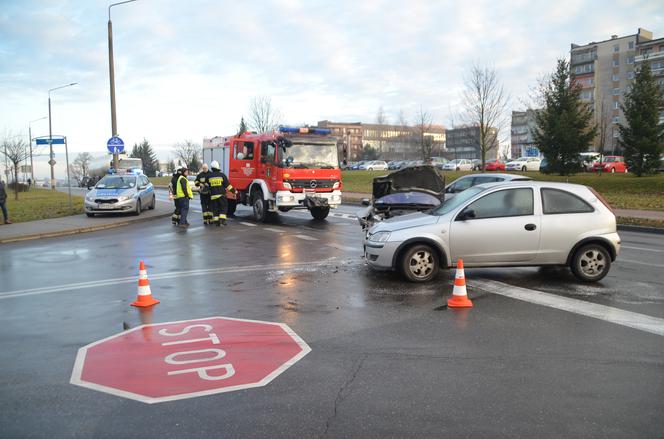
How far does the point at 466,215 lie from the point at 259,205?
10491 millimetres

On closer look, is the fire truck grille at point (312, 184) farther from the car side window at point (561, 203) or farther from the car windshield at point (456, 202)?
the car side window at point (561, 203)

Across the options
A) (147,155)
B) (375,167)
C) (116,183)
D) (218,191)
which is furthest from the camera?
(147,155)

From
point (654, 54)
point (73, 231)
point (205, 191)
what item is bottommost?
point (73, 231)

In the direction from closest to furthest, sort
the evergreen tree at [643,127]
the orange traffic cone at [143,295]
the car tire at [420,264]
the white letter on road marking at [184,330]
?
the white letter on road marking at [184,330]
the orange traffic cone at [143,295]
the car tire at [420,264]
the evergreen tree at [643,127]

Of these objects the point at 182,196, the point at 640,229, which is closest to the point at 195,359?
the point at 182,196

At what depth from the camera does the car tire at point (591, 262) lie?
Answer: 7.97 meters

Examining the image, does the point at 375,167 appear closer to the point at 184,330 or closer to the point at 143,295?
the point at 143,295

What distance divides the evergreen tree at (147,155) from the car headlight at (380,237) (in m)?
116

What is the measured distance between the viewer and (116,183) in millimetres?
20562

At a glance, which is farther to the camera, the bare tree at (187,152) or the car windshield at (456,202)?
the bare tree at (187,152)

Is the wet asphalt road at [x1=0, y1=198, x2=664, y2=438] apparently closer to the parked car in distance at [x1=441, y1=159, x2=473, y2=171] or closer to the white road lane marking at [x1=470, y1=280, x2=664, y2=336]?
the white road lane marking at [x1=470, y1=280, x2=664, y2=336]

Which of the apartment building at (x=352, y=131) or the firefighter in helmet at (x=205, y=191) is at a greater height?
the apartment building at (x=352, y=131)

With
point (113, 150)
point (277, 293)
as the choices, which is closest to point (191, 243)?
point (277, 293)

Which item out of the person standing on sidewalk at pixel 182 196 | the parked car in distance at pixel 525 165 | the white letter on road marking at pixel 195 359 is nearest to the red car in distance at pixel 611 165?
the parked car in distance at pixel 525 165
